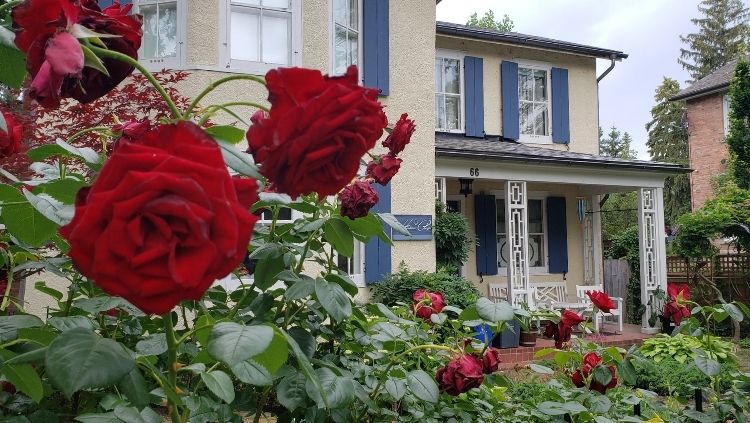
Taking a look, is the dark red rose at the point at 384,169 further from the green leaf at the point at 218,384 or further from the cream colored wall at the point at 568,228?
the cream colored wall at the point at 568,228

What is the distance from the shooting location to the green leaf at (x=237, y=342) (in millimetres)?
645

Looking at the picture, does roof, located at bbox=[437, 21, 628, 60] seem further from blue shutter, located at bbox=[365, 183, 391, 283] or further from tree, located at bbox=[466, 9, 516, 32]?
tree, located at bbox=[466, 9, 516, 32]

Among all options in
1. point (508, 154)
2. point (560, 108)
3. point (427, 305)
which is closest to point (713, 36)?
point (560, 108)

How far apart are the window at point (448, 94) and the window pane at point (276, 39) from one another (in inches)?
179

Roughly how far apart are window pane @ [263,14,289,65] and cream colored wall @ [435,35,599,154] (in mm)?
4660

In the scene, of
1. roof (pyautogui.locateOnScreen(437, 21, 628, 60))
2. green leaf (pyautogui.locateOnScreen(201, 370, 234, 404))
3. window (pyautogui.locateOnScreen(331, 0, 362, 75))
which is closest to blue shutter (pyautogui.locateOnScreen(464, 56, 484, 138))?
roof (pyautogui.locateOnScreen(437, 21, 628, 60))

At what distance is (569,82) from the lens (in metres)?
12.4

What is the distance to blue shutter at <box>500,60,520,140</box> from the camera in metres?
11.6

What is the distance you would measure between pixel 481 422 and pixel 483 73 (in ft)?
34.7

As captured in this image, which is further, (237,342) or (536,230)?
(536,230)

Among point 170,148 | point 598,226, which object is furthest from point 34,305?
point 598,226

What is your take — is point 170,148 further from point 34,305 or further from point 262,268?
point 34,305

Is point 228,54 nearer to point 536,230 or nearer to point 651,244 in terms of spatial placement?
point 536,230

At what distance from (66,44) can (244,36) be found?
268 inches
